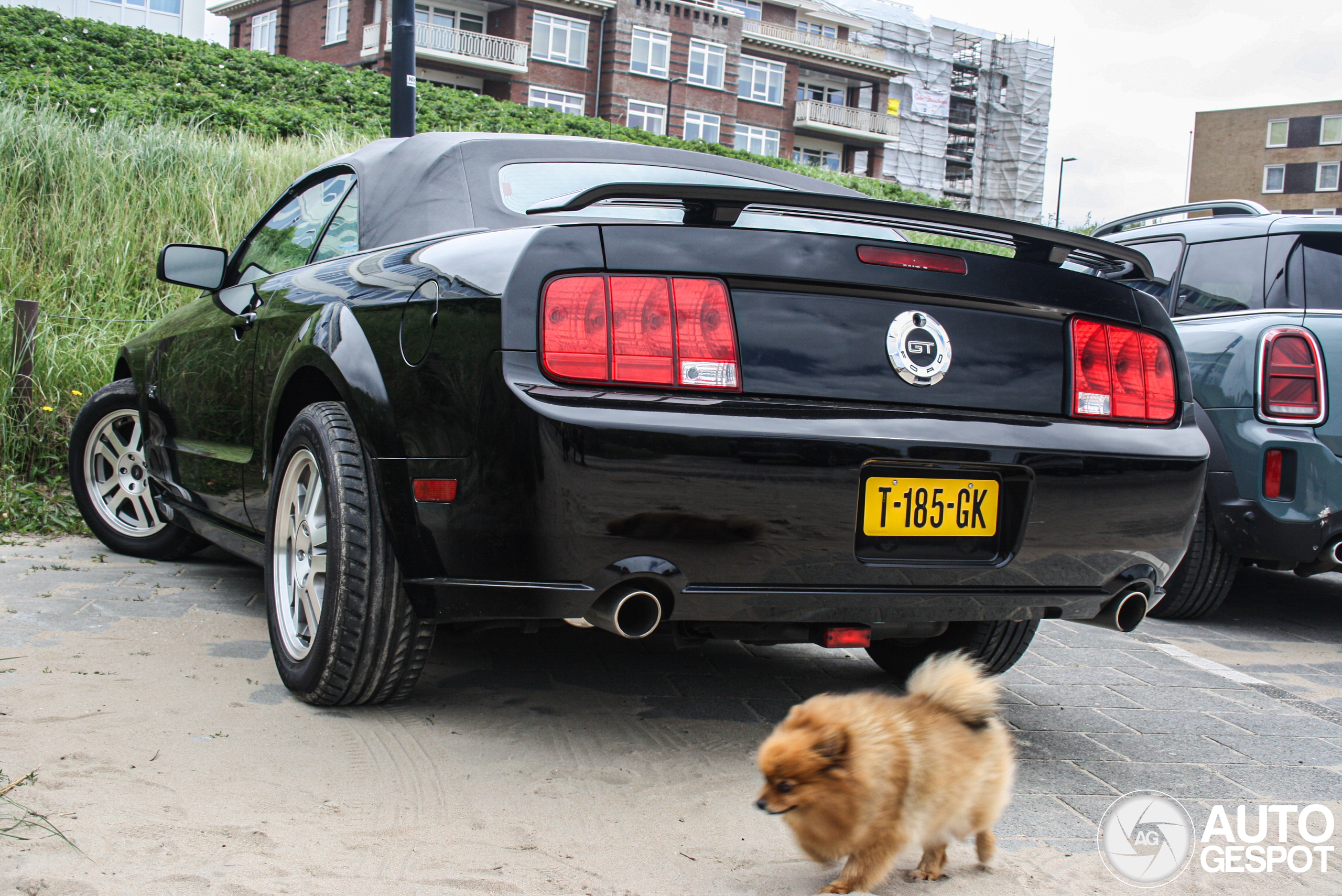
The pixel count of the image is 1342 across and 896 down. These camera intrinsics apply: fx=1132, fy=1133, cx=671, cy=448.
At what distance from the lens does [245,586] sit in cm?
463

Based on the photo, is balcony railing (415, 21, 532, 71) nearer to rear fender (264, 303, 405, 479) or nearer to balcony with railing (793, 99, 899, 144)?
balcony with railing (793, 99, 899, 144)

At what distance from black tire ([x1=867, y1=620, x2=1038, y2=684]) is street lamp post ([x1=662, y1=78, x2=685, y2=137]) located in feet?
157

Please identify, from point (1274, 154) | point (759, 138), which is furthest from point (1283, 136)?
point (759, 138)

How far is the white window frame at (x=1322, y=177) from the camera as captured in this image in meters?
74.9

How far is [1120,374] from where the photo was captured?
2.90m

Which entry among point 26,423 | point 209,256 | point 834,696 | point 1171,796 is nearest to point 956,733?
point 834,696

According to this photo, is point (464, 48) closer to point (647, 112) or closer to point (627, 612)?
point (647, 112)

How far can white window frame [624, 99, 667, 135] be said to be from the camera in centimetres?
4875

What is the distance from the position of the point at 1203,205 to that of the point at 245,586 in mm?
5270

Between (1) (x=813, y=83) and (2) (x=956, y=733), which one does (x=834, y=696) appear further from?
(1) (x=813, y=83)

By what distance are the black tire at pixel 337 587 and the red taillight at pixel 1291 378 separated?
11.9 feet

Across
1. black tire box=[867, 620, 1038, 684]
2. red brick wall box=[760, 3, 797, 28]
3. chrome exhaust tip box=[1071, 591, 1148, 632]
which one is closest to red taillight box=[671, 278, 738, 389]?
chrome exhaust tip box=[1071, 591, 1148, 632]

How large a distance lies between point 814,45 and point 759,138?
258 inches

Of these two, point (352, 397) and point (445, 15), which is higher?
point (445, 15)
